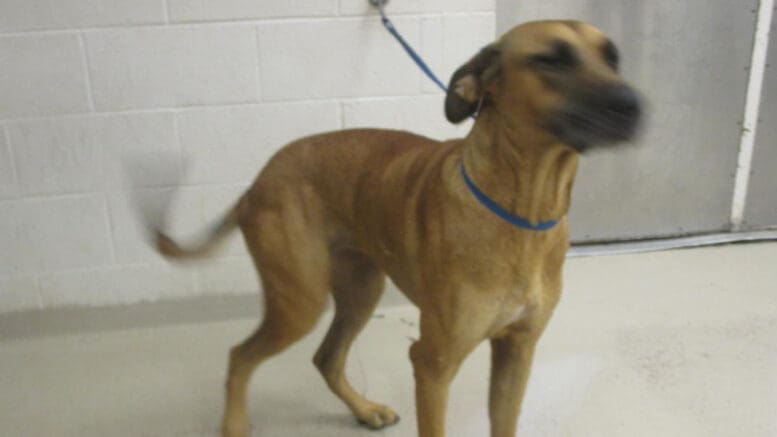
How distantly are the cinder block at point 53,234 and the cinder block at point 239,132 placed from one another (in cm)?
42

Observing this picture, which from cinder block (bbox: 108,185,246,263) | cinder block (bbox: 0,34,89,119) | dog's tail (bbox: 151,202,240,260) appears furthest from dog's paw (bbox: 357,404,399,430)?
cinder block (bbox: 0,34,89,119)

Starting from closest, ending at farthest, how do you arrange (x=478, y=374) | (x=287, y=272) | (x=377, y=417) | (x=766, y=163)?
1. (x=287, y=272)
2. (x=377, y=417)
3. (x=478, y=374)
4. (x=766, y=163)

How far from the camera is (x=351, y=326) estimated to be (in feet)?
7.64

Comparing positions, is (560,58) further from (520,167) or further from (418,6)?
(418,6)

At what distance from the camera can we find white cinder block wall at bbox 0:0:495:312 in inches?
110

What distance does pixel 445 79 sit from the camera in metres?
2.99

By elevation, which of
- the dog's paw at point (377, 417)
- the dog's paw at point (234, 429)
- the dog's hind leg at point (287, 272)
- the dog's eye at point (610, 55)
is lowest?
the dog's paw at point (377, 417)

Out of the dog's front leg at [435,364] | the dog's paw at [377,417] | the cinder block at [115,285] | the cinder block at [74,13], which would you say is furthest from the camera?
the cinder block at [115,285]

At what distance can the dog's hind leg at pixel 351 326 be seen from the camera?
89.9 inches

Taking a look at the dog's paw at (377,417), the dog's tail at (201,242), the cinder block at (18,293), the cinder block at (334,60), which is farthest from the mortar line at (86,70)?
the dog's paw at (377,417)

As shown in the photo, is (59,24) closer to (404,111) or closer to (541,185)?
(404,111)

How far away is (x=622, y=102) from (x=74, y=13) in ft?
7.20

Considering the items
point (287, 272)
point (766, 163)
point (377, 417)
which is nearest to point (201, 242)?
point (287, 272)

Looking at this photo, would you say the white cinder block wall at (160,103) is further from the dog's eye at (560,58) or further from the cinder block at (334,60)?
the dog's eye at (560,58)
